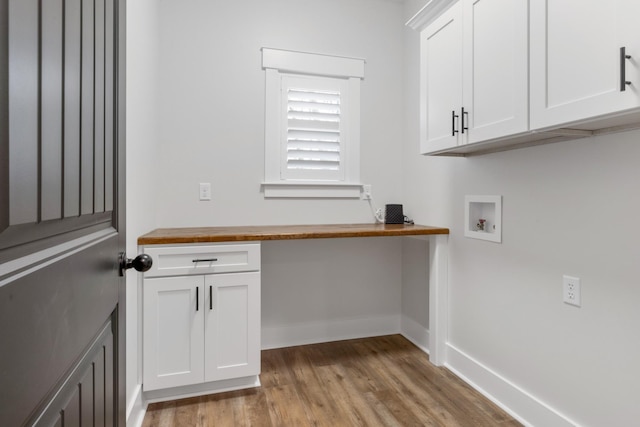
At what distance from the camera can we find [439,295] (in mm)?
2342

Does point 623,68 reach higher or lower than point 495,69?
lower

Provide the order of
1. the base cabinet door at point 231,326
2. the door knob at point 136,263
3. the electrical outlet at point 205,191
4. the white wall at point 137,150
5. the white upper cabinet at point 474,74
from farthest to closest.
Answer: the electrical outlet at point 205,191, the base cabinet door at point 231,326, the white wall at point 137,150, the white upper cabinet at point 474,74, the door knob at point 136,263

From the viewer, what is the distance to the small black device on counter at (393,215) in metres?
2.69

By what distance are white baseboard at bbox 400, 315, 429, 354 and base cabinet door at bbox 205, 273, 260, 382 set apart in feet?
4.22

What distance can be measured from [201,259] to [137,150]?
65 centimetres

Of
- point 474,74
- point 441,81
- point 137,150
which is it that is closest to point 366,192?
point 441,81

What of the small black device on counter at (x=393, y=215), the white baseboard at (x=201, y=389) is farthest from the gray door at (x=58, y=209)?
the small black device on counter at (x=393, y=215)

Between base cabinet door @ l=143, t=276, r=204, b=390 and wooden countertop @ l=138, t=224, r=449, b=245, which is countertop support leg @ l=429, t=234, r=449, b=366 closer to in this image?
wooden countertop @ l=138, t=224, r=449, b=245

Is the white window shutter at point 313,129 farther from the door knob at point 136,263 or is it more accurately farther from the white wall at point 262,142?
the door knob at point 136,263

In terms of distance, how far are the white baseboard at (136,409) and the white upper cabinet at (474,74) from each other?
2.06 m

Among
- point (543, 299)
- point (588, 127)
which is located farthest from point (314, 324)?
point (588, 127)

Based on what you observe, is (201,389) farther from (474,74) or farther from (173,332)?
(474,74)

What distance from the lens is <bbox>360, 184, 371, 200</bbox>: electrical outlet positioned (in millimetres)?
2848

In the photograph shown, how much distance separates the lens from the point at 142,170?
1.87 metres
